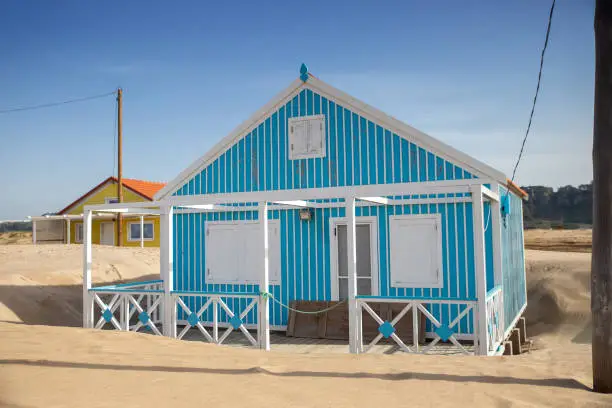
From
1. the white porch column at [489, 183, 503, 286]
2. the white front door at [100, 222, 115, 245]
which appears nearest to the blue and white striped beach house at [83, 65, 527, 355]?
the white porch column at [489, 183, 503, 286]

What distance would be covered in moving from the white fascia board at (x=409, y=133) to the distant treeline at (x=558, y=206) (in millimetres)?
53370

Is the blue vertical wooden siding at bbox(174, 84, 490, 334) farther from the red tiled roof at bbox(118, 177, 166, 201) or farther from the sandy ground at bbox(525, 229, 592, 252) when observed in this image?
the sandy ground at bbox(525, 229, 592, 252)

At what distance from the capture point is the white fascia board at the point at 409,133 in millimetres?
10547

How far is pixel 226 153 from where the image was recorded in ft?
42.5

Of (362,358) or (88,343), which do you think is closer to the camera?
(362,358)

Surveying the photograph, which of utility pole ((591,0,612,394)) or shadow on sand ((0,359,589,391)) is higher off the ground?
utility pole ((591,0,612,394))

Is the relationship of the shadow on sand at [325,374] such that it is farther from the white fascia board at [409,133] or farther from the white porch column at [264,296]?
the white fascia board at [409,133]

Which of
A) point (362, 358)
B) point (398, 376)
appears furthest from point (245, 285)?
point (398, 376)

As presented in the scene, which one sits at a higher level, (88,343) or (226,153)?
(226,153)

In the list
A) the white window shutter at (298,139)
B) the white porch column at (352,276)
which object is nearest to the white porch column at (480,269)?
the white porch column at (352,276)

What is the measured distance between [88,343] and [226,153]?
5.69 m

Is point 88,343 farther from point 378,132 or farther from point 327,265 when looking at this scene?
point 378,132

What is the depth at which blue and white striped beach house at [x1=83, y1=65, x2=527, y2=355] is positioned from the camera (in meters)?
10.6

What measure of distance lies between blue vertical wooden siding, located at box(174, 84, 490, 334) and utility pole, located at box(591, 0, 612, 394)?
471 centimetres
